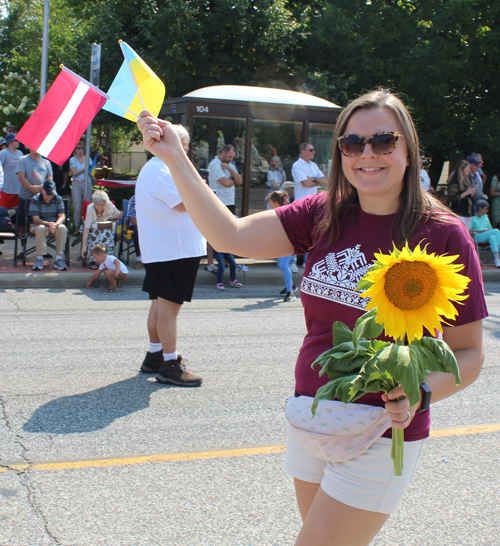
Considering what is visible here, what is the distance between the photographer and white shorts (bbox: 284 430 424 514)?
1.99 metres

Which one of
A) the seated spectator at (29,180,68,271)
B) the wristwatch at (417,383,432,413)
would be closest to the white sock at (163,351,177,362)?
the wristwatch at (417,383,432,413)

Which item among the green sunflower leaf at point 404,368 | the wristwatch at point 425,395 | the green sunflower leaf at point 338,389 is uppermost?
the green sunflower leaf at point 404,368

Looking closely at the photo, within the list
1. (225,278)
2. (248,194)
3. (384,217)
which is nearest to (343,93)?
(248,194)

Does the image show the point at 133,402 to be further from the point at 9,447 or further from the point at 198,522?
the point at 198,522

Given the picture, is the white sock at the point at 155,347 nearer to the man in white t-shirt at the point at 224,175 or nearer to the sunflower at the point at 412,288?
the sunflower at the point at 412,288

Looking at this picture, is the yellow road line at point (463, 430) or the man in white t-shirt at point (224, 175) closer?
the yellow road line at point (463, 430)

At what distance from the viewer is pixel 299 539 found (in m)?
1.98

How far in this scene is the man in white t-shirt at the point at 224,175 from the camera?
1109 cm

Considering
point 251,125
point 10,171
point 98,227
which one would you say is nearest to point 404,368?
point 98,227

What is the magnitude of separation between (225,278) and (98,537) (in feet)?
26.2

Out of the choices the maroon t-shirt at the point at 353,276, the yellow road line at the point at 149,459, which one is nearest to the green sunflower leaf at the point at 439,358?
the maroon t-shirt at the point at 353,276

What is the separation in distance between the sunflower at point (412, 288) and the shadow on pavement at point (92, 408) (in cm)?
328

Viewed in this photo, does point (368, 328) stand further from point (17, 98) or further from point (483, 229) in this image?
point (17, 98)

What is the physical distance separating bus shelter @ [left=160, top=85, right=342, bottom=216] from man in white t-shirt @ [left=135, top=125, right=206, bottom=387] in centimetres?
641
